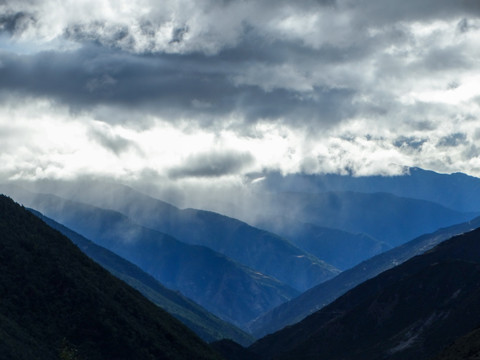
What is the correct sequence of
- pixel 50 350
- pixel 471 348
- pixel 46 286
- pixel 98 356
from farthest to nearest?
pixel 46 286
pixel 98 356
pixel 50 350
pixel 471 348

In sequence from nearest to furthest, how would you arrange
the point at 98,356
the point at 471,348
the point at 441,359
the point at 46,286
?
the point at 471,348
the point at 441,359
the point at 98,356
the point at 46,286

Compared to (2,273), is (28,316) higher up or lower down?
lower down

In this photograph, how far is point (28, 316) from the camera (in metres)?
182

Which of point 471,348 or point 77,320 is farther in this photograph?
point 77,320

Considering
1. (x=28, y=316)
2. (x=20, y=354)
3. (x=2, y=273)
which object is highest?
(x=2, y=273)

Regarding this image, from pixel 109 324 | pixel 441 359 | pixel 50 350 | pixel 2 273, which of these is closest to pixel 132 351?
pixel 109 324

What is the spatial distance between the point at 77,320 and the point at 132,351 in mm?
18034

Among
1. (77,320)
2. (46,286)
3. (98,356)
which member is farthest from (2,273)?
(98,356)

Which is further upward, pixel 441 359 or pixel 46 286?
pixel 46 286

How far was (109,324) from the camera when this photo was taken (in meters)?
196

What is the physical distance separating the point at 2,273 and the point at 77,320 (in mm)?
25528

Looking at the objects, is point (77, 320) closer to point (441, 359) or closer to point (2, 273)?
point (2, 273)

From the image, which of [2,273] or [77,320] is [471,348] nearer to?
[77,320]

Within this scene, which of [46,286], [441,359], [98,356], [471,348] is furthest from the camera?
[46,286]
